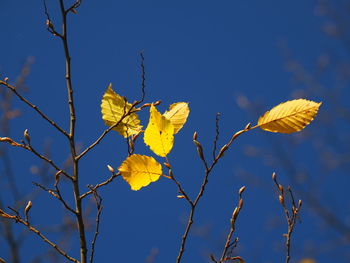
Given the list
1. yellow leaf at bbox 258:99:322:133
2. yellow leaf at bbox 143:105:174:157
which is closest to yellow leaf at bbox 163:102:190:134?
yellow leaf at bbox 143:105:174:157

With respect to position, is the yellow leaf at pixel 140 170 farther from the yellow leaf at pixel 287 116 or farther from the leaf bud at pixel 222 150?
the yellow leaf at pixel 287 116

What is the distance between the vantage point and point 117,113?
1.11m

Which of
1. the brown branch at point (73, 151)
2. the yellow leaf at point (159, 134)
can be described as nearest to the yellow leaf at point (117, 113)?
the brown branch at point (73, 151)

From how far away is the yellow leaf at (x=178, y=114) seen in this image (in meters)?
0.99

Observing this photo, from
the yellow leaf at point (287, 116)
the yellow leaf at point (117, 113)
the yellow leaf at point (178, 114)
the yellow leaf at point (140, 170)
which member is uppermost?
the yellow leaf at point (117, 113)

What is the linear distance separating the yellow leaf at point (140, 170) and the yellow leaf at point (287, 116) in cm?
29

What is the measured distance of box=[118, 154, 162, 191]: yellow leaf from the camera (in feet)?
3.09

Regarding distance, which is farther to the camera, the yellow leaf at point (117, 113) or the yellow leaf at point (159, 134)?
the yellow leaf at point (117, 113)

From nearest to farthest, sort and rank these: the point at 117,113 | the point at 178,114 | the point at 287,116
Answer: the point at 287,116, the point at 178,114, the point at 117,113

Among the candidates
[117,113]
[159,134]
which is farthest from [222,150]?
[117,113]

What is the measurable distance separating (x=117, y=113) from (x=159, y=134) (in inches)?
9.8

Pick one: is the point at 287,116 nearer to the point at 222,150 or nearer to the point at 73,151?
the point at 222,150

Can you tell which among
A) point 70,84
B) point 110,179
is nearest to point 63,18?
point 70,84

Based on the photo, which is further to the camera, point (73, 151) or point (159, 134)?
point (73, 151)
